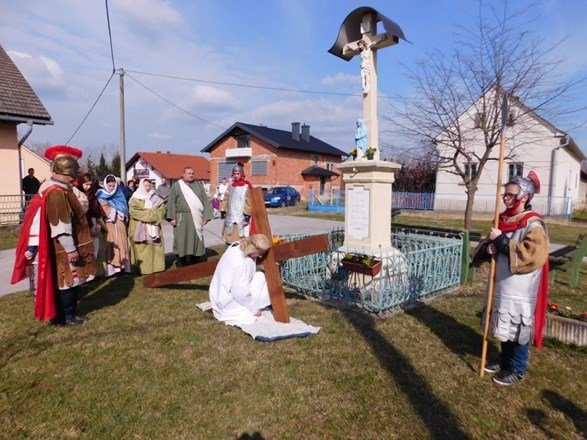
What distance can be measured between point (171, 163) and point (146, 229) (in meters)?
42.5

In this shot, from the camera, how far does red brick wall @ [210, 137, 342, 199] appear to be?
32719mm

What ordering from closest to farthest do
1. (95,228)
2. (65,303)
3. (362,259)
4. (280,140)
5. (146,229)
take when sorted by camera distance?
(65,303) → (362,259) → (95,228) → (146,229) → (280,140)

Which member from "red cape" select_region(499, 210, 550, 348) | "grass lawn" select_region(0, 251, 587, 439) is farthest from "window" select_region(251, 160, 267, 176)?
"red cape" select_region(499, 210, 550, 348)

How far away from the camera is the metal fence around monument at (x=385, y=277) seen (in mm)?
4984

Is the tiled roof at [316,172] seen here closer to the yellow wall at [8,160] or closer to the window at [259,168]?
the window at [259,168]

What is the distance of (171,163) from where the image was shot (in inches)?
1850

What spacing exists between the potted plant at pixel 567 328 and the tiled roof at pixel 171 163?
135 feet

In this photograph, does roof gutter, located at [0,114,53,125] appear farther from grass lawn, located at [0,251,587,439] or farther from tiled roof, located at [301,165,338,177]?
tiled roof, located at [301,165,338,177]

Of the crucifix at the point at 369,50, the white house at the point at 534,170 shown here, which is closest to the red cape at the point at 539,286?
the crucifix at the point at 369,50

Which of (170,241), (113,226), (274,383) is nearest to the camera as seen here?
(274,383)

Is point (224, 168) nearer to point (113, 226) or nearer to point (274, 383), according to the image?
point (113, 226)

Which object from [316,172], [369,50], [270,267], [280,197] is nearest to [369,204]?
[270,267]

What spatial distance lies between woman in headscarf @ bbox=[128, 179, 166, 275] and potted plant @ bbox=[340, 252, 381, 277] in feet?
10.9

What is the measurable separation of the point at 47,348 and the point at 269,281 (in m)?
2.25
